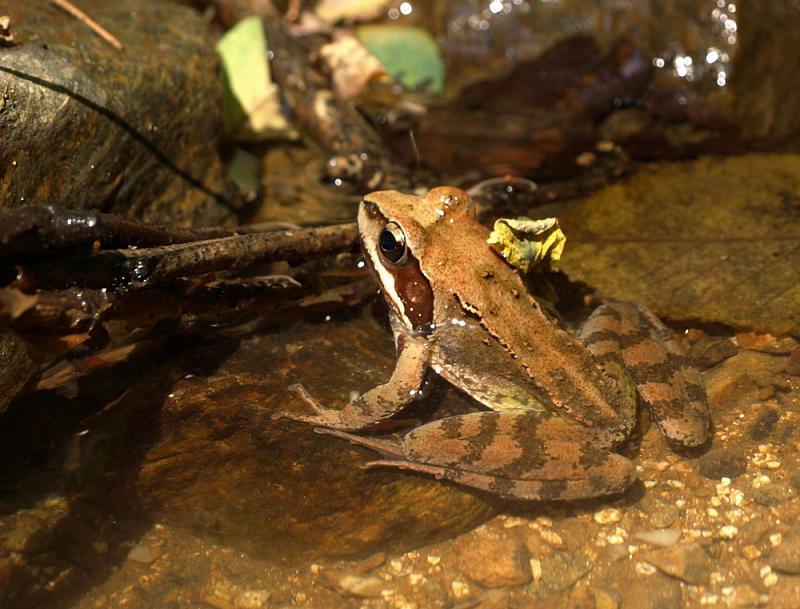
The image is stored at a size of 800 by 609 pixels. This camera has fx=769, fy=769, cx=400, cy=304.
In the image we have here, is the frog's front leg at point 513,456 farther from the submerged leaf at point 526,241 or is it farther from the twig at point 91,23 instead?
the twig at point 91,23

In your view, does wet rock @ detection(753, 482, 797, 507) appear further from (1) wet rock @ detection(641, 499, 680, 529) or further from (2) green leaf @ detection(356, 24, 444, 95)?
(2) green leaf @ detection(356, 24, 444, 95)

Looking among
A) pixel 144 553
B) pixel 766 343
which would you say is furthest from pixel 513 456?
pixel 144 553

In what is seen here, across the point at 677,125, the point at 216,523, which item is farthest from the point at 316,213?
the point at 677,125

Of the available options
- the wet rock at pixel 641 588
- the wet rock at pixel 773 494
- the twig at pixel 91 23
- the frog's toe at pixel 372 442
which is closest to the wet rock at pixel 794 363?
the wet rock at pixel 773 494

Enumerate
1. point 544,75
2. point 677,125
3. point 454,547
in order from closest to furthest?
point 454,547 → point 677,125 → point 544,75

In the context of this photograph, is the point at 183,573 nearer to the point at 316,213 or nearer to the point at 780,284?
the point at 316,213
